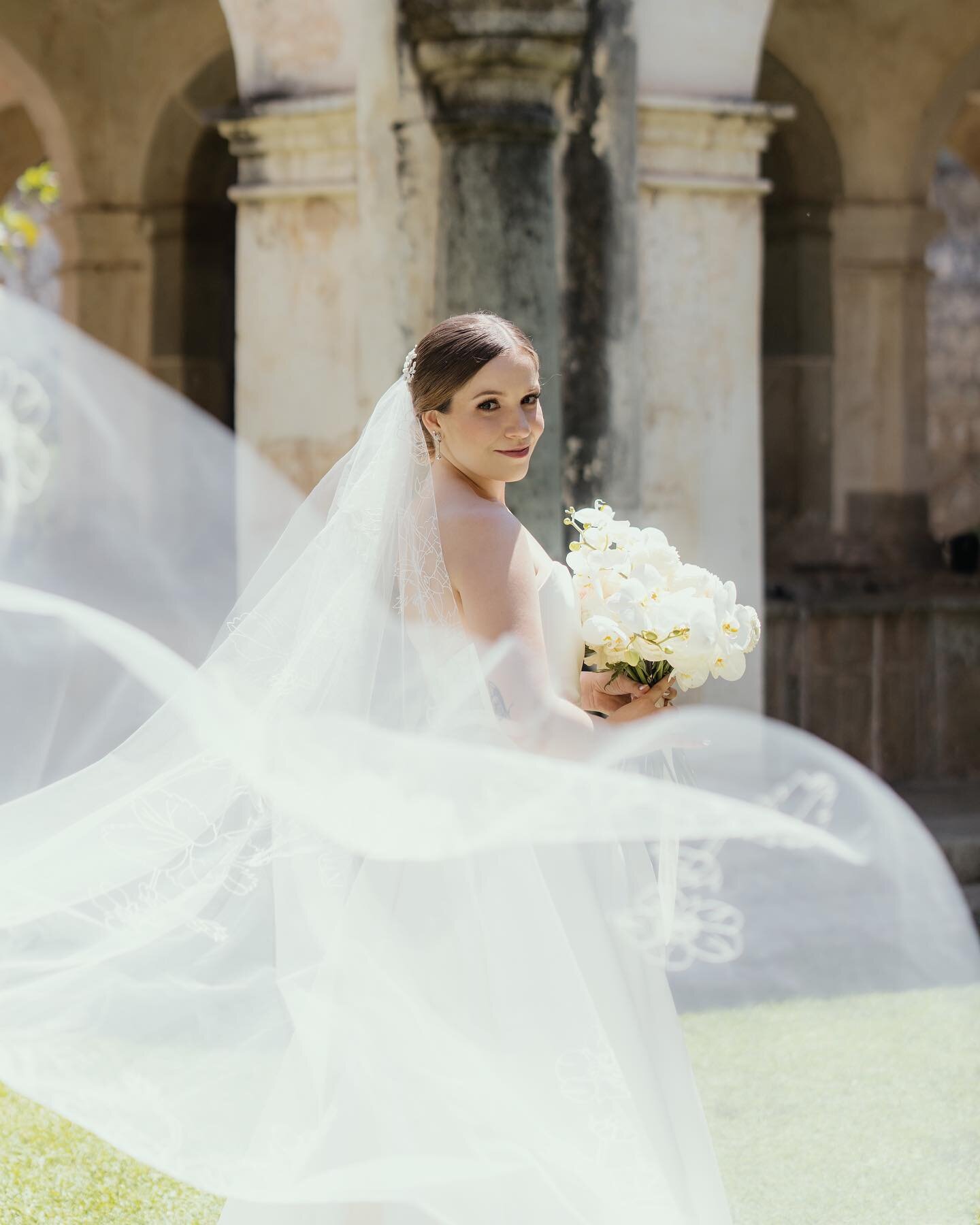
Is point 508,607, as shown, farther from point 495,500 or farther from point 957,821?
point 957,821

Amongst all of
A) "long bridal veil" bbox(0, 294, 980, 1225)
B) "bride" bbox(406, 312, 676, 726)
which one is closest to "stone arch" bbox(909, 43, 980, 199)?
"long bridal veil" bbox(0, 294, 980, 1225)

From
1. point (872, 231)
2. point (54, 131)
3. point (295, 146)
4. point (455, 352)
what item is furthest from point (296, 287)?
point (872, 231)

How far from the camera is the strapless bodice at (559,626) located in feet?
8.65

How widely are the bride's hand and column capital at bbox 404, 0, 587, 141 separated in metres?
3.00

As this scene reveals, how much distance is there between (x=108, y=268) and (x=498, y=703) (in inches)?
286

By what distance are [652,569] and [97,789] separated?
3.50ft

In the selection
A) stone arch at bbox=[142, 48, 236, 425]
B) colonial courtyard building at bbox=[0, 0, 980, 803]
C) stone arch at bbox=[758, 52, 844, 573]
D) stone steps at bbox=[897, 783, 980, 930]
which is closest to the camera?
colonial courtyard building at bbox=[0, 0, 980, 803]

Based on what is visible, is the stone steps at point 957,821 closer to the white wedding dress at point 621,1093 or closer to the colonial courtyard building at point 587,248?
A: the colonial courtyard building at point 587,248

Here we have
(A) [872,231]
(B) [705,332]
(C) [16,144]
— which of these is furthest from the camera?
(C) [16,144]

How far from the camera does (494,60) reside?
506 cm

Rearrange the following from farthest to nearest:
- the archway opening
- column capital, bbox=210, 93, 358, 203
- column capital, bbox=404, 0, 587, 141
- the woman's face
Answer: the archway opening → column capital, bbox=210, 93, 358, 203 → column capital, bbox=404, 0, 587, 141 → the woman's face

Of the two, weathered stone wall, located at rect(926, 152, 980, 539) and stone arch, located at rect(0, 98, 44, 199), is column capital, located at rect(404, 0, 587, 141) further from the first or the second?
weathered stone wall, located at rect(926, 152, 980, 539)

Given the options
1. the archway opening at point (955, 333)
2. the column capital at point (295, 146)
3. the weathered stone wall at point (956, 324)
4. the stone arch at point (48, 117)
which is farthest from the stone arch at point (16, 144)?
the weathered stone wall at point (956, 324)

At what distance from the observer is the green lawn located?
330cm
